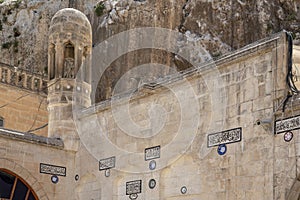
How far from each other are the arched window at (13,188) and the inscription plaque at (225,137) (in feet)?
14.1

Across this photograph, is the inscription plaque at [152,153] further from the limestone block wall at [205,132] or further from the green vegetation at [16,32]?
the green vegetation at [16,32]

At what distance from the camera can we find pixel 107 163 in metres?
11.3

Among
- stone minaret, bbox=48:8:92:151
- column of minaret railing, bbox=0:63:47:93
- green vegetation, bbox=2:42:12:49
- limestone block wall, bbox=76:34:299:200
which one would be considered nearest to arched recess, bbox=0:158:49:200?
limestone block wall, bbox=76:34:299:200

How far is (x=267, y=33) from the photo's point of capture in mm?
22984

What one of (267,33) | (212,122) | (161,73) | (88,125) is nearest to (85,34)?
(88,125)

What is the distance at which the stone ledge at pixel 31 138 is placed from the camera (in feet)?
37.1

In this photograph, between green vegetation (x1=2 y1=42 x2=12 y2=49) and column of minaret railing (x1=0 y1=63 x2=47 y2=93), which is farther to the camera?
green vegetation (x1=2 y1=42 x2=12 y2=49)

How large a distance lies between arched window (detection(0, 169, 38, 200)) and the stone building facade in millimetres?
23

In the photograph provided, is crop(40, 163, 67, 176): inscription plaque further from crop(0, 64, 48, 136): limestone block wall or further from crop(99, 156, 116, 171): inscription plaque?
crop(0, 64, 48, 136): limestone block wall

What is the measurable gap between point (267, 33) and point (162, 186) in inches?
568

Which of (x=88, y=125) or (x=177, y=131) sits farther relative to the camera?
(x=88, y=125)

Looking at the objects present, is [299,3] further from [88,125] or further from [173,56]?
[88,125]

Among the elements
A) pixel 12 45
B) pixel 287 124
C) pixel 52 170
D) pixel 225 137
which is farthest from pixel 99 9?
pixel 287 124

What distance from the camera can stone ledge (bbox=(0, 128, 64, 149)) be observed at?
445 inches
